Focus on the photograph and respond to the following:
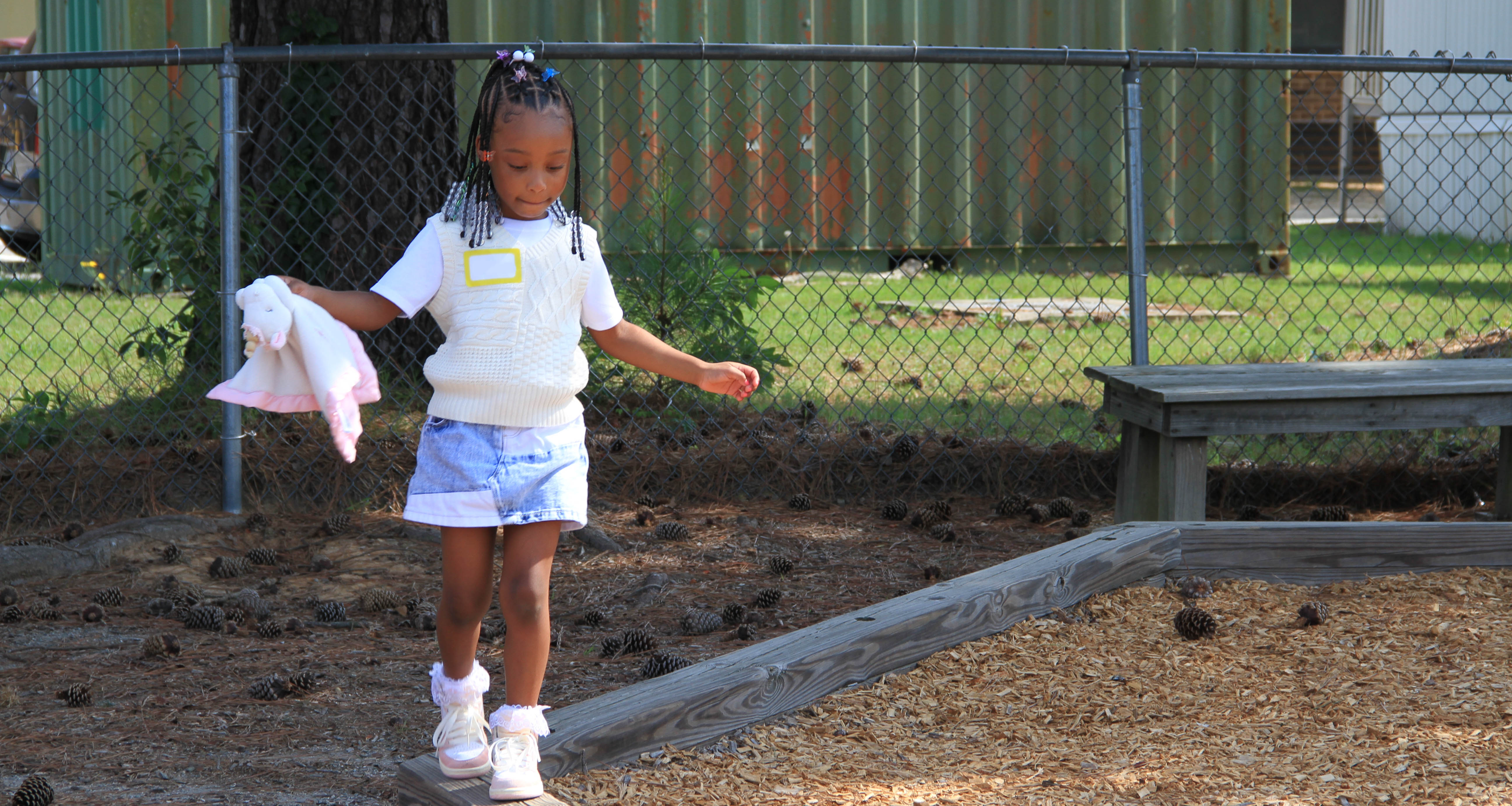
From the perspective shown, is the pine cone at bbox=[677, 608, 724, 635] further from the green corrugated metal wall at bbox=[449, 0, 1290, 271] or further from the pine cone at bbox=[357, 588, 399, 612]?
the green corrugated metal wall at bbox=[449, 0, 1290, 271]

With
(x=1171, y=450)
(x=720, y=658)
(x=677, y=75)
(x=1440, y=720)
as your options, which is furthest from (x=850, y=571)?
(x=677, y=75)

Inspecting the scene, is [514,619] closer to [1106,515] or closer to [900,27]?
[1106,515]

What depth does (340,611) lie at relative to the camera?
3.58 m

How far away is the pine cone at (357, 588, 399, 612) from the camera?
3.67m

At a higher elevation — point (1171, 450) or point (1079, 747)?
point (1171, 450)

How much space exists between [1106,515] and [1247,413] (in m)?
0.95

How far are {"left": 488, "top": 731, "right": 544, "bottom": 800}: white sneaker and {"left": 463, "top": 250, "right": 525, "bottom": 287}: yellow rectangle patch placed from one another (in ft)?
2.42

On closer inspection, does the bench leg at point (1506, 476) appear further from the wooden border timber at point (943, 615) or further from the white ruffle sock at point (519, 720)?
the white ruffle sock at point (519, 720)

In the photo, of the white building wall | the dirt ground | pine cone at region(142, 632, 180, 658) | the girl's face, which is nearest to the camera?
the girl's face

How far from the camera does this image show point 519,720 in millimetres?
2170

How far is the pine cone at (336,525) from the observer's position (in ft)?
14.3

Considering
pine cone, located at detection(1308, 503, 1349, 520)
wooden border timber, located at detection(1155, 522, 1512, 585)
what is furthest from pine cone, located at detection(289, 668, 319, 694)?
pine cone, located at detection(1308, 503, 1349, 520)

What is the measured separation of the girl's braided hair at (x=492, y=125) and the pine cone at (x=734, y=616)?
1506 mm

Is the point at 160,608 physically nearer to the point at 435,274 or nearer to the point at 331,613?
the point at 331,613
